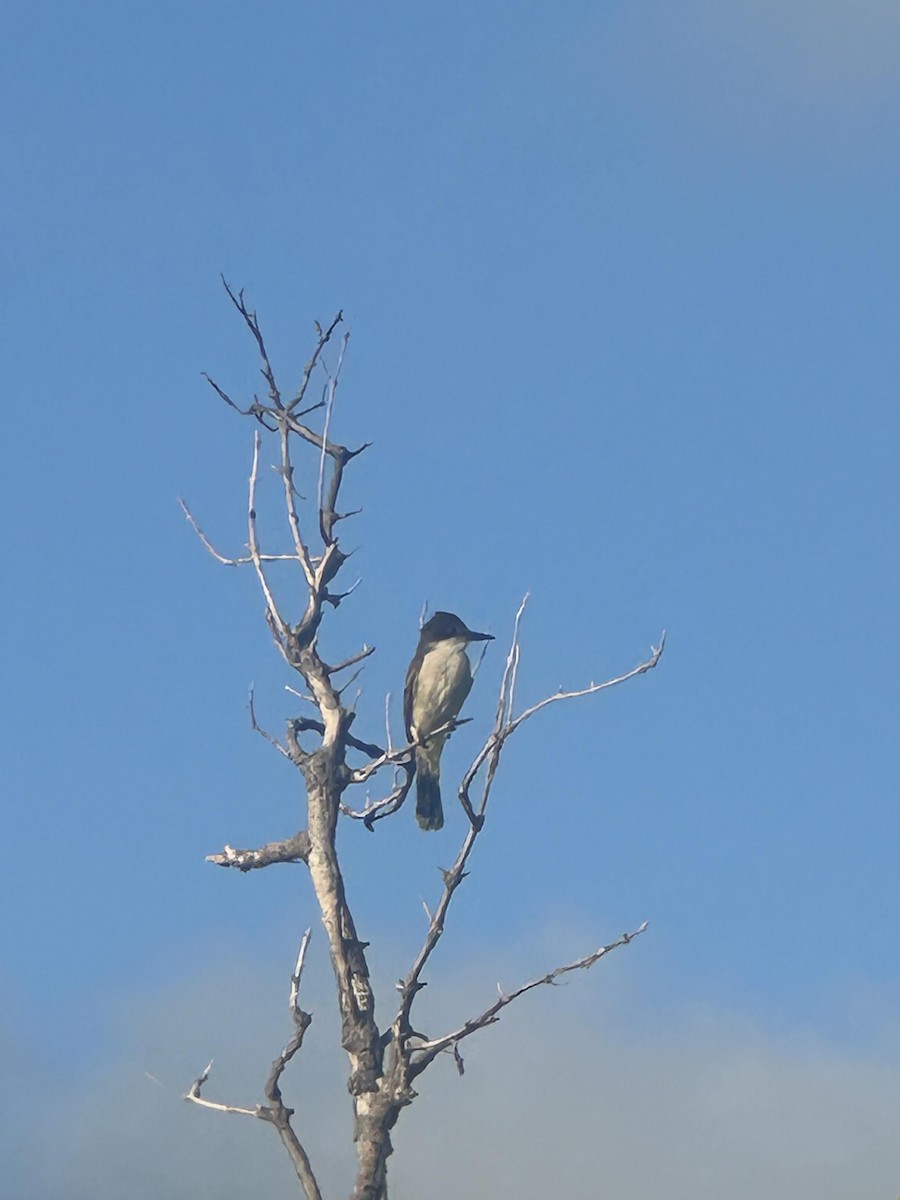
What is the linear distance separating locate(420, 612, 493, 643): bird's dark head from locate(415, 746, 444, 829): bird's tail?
1967mm

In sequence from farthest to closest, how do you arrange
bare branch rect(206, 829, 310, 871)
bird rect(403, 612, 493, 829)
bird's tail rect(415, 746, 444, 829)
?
1. bird rect(403, 612, 493, 829)
2. bird's tail rect(415, 746, 444, 829)
3. bare branch rect(206, 829, 310, 871)

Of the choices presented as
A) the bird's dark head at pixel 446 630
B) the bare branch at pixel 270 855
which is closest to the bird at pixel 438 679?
the bird's dark head at pixel 446 630

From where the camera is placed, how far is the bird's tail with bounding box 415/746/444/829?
1362 cm

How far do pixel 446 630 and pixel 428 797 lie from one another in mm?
2377

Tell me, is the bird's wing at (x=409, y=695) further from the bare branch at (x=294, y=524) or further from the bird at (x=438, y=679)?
the bare branch at (x=294, y=524)

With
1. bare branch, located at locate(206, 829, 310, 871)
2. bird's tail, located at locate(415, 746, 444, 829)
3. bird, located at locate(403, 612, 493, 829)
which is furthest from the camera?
bird, located at locate(403, 612, 493, 829)

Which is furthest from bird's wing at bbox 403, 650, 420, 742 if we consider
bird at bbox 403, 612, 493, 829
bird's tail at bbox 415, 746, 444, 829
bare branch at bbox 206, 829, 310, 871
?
bare branch at bbox 206, 829, 310, 871

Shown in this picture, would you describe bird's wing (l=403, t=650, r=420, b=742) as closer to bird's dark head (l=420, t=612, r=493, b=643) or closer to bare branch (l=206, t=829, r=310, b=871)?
bird's dark head (l=420, t=612, r=493, b=643)

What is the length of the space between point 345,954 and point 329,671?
66.8 inches

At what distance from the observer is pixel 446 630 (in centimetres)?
1562

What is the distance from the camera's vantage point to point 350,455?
10.4m

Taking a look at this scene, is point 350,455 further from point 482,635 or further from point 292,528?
point 482,635

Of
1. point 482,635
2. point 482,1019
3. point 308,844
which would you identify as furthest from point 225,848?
point 482,635

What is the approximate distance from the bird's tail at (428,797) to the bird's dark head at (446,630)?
1.97m
